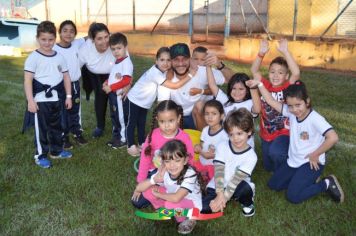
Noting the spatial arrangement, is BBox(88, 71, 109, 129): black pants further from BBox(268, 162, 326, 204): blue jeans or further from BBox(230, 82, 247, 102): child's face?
BBox(268, 162, 326, 204): blue jeans

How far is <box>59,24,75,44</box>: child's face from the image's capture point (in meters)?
5.55

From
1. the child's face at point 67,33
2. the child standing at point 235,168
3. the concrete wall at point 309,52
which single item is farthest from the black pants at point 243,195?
the concrete wall at point 309,52

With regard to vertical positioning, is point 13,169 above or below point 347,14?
A: below

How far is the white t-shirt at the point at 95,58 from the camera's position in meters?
5.82

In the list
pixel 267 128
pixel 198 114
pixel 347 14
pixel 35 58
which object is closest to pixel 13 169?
pixel 35 58

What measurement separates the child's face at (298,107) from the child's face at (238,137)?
0.60 meters

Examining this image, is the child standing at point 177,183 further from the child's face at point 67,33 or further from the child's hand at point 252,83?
the child's face at point 67,33

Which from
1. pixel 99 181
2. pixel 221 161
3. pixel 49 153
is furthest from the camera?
pixel 49 153

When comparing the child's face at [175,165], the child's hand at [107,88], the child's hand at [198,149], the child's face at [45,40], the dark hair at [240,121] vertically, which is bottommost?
the child's hand at [198,149]

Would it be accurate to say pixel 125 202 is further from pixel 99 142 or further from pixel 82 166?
pixel 99 142

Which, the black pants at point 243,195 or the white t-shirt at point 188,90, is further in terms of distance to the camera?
the white t-shirt at point 188,90

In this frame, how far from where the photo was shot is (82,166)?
16.7 ft

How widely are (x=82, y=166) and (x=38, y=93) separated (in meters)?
1.02

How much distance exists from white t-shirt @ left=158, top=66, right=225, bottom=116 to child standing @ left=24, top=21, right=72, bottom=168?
48.8 inches
